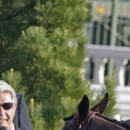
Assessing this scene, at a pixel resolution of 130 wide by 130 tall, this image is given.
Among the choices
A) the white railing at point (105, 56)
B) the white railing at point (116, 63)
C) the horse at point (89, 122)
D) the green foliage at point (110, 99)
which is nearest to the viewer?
the horse at point (89, 122)

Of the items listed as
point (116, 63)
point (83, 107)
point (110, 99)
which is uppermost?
point (83, 107)

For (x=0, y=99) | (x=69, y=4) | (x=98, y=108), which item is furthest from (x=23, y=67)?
(x=98, y=108)

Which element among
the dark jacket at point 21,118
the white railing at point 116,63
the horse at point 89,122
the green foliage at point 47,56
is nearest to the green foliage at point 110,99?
the green foliage at point 47,56

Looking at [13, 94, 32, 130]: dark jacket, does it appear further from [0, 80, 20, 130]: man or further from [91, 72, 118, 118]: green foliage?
[91, 72, 118, 118]: green foliage

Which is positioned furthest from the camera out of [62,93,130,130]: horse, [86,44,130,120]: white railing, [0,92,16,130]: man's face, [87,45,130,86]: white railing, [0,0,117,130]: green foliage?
[87,45,130,86]: white railing

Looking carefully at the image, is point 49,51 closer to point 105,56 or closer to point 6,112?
point 6,112

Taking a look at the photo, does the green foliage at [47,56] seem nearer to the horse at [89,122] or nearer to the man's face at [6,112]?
the man's face at [6,112]

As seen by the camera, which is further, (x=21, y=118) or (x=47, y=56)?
(x=47, y=56)

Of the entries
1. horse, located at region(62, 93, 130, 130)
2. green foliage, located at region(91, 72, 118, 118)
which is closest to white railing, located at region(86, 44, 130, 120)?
green foliage, located at region(91, 72, 118, 118)

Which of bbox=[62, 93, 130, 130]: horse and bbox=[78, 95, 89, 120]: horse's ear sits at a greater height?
bbox=[78, 95, 89, 120]: horse's ear

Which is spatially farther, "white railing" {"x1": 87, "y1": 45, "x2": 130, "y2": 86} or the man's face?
"white railing" {"x1": 87, "y1": 45, "x2": 130, "y2": 86}

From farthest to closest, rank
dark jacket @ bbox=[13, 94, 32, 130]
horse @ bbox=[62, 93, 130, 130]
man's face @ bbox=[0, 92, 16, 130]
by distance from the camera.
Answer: dark jacket @ bbox=[13, 94, 32, 130], man's face @ bbox=[0, 92, 16, 130], horse @ bbox=[62, 93, 130, 130]

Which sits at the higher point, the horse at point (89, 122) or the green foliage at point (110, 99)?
the horse at point (89, 122)

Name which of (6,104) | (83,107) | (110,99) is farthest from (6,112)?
(110,99)
